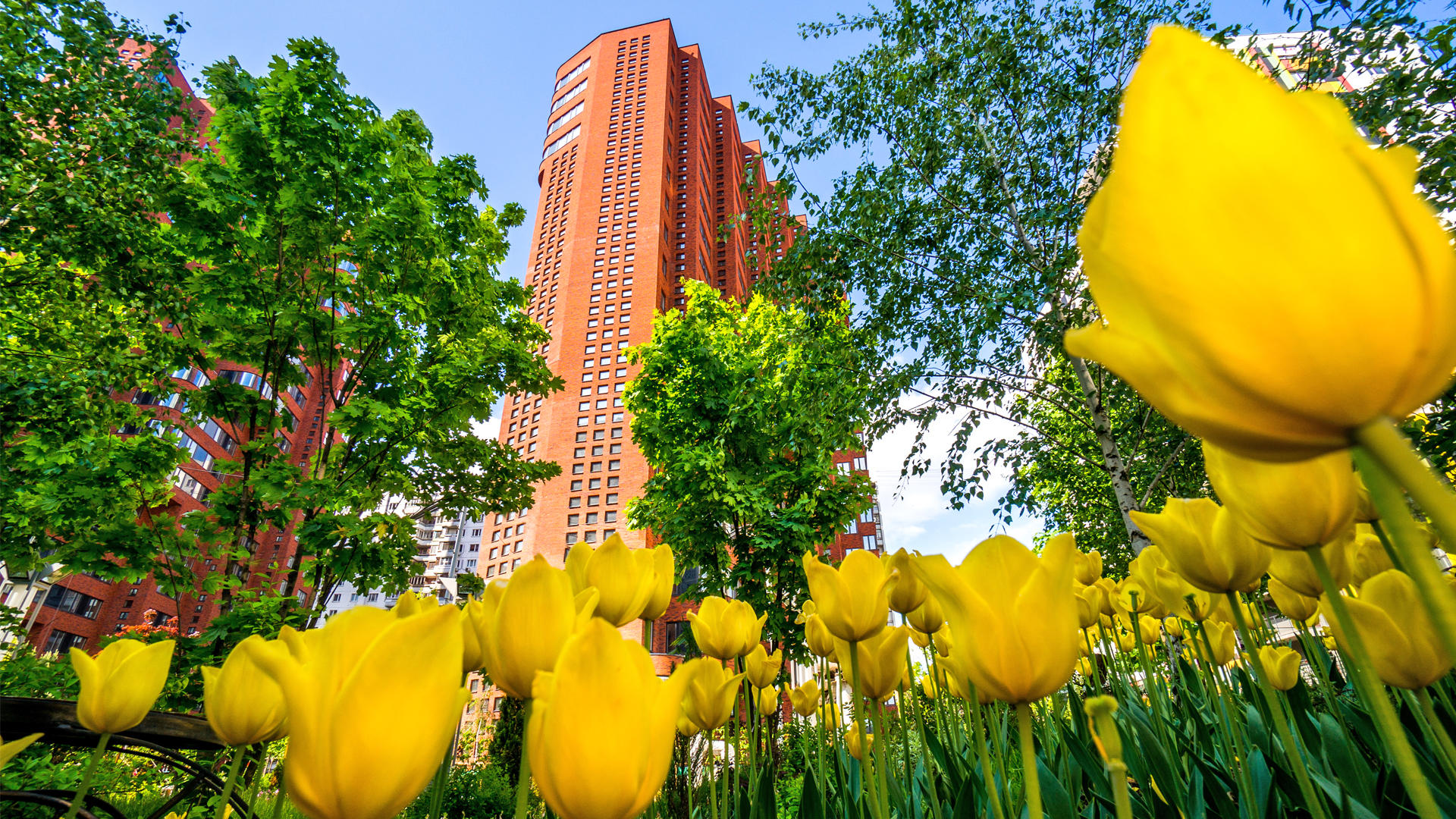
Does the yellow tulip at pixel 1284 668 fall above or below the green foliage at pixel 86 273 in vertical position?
below

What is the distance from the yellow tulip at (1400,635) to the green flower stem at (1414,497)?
29.4 inches

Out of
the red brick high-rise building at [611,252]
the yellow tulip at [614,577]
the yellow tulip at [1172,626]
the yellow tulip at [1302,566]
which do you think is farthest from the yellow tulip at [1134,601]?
the red brick high-rise building at [611,252]

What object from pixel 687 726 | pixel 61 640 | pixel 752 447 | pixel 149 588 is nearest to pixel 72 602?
pixel 61 640

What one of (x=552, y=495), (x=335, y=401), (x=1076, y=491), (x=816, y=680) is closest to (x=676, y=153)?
(x=552, y=495)

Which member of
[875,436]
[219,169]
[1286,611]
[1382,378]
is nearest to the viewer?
[1382,378]

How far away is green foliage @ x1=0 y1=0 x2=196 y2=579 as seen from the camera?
4461 millimetres

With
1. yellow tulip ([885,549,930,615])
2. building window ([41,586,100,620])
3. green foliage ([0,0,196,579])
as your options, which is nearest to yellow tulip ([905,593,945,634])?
yellow tulip ([885,549,930,615])

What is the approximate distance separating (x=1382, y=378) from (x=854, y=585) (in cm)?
99

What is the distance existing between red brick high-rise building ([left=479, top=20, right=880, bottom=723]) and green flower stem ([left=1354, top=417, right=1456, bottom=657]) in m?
26.2

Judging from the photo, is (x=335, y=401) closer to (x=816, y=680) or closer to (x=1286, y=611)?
(x=816, y=680)

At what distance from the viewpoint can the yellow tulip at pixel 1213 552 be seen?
0.99m

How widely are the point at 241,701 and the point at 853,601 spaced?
1.04m

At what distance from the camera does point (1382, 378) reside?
32 centimetres

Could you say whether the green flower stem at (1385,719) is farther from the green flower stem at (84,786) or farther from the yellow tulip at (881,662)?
the green flower stem at (84,786)
